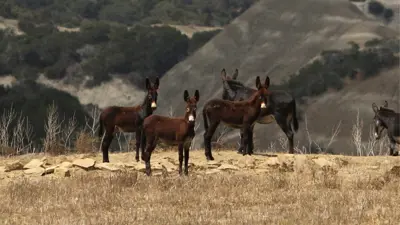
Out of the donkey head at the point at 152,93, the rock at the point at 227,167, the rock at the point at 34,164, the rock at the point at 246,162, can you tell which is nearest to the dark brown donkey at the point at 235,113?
the rock at the point at 246,162

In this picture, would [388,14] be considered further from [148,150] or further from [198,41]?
[148,150]

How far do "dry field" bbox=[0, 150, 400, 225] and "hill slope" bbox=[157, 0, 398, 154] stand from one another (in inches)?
2447

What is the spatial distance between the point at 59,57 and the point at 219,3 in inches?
1912

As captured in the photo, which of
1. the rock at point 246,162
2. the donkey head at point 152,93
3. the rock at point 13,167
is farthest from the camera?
the rock at point 246,162

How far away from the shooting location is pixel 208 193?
1401cm

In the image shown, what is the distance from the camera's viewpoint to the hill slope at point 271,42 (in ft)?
282

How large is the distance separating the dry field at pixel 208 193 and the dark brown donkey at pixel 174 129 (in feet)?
1.87

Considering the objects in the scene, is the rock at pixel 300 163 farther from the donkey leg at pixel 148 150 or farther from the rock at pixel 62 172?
the rock at pixel 62 172

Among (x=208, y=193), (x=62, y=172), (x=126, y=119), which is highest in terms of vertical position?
(x=126, y=119)

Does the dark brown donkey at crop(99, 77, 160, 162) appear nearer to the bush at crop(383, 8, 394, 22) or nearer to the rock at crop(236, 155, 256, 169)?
the rock at crop(236, 155, 256, 169)

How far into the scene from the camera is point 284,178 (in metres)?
15.3

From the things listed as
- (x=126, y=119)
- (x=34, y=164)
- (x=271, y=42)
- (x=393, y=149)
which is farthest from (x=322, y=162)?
(x=271, y=42)

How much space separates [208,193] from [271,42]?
79601 mm

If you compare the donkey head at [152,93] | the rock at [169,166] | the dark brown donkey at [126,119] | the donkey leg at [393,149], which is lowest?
the rock at [169,166]
